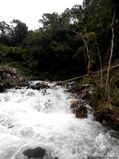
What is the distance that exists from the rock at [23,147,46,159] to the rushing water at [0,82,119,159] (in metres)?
0.12

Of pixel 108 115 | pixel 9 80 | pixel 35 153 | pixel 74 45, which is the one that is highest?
pixel 74 45

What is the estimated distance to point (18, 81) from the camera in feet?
59.4

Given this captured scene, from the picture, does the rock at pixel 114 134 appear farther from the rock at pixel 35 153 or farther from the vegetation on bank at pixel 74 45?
the vegetation on bank at pixel 74 45

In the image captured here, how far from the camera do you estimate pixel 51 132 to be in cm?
896

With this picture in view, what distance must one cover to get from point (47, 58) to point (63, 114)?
19.5m

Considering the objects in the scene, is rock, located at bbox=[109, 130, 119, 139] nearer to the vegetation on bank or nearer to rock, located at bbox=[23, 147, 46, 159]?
rock, located at bbox=[23, 147, 46, 159]

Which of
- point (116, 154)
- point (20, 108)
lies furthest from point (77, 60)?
point (116, 154)

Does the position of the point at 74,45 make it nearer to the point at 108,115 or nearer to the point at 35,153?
the point at 108,115

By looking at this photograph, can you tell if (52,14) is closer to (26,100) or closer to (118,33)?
(118,33)

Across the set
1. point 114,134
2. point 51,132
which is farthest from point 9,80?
point 114,134

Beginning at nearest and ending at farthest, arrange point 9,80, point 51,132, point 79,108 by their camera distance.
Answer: point 51,132, point 79,108, point 9,80

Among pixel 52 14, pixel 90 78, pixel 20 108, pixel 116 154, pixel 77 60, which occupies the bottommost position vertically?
pixel 116 154

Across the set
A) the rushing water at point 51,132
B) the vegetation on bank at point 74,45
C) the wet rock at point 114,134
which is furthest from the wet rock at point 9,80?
the wet rock at point 114,134

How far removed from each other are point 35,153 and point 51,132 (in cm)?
154
